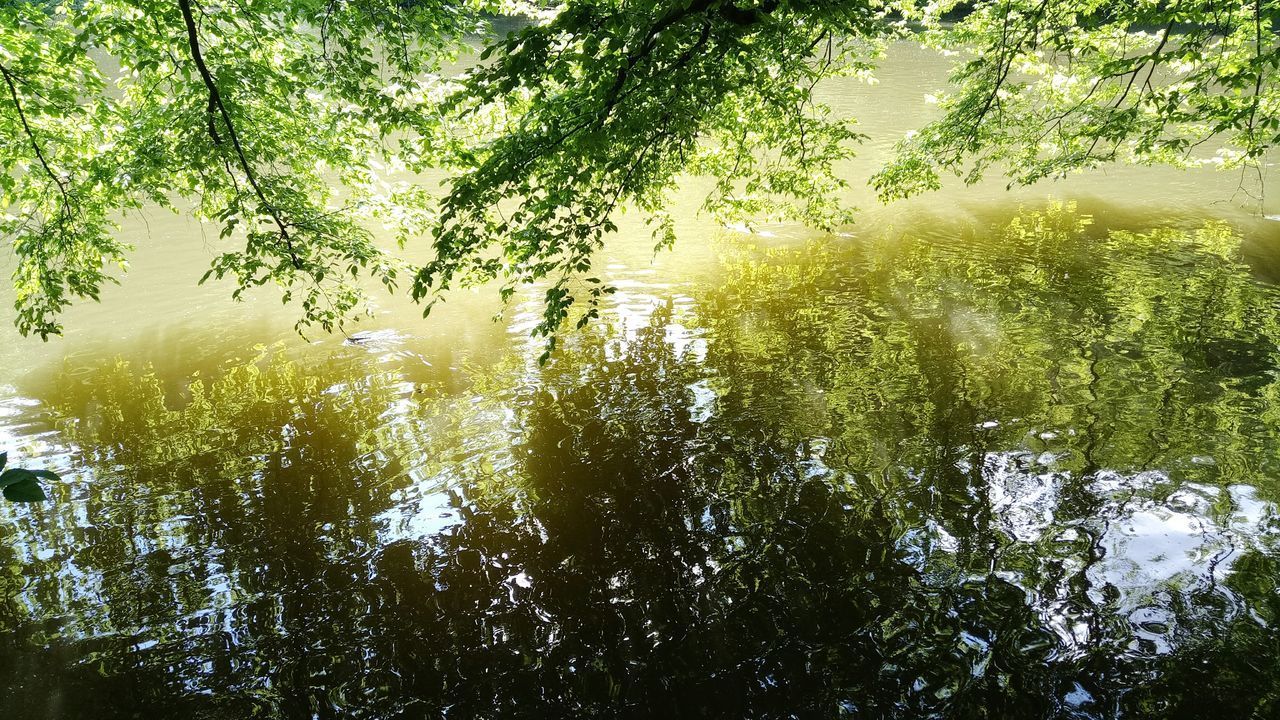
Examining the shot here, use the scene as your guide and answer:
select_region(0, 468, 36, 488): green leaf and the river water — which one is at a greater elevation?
select_region(0, 468, 36, 488): green leaf

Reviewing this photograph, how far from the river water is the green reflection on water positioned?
4 centimetres

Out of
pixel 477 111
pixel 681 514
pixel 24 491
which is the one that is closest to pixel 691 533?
pixel 681 514

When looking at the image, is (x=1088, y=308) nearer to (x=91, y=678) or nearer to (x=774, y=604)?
(x=774, y=604)

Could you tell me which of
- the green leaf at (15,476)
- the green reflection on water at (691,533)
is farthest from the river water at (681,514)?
the green leaf at (15,476)

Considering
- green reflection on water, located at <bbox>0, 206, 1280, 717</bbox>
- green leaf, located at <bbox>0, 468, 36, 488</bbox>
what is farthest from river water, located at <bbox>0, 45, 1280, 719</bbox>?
green leaf, located at <bbox>0, 468, 36, 488</bbox>

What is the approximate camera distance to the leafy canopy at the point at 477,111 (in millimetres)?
6516

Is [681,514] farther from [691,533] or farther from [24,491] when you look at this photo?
[24,491]

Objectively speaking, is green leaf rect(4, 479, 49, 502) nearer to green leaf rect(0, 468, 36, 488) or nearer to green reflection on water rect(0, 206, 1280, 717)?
green leaf rect(0, 468, 36, 488)

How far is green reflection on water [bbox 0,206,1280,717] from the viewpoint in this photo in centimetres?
598

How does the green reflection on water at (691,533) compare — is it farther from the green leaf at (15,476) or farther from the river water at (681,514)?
the green leaf at (15,476)

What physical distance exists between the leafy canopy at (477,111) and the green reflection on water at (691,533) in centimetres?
279

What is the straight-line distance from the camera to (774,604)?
6.69 meters

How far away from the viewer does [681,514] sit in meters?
8.21

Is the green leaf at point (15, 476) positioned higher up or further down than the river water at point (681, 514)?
higher up
